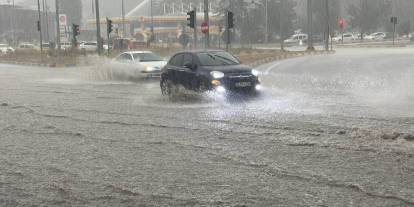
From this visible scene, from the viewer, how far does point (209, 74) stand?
14453 millimetres

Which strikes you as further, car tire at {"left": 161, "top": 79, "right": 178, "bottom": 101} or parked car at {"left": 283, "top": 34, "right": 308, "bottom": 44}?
parked car at {"left": 283, "top": 34, "right": 308, "bottom": 44}

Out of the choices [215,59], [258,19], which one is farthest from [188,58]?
[258,19]

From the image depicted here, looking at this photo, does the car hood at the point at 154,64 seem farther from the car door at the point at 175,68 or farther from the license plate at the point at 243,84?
the license plate at the point at 243,84

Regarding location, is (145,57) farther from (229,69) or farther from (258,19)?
(258,19)

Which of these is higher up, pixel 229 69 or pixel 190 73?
pixel 229 69

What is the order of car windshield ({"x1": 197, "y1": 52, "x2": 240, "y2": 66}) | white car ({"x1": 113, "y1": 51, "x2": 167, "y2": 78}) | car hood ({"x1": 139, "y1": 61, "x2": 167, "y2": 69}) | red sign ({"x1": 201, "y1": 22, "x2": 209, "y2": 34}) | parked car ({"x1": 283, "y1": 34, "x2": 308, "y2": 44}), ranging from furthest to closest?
parked car ({"x1": 283, "y1": 34, "x2": 308, "y2": 44})
red sign ({"x1": 201, "y1": 22, "x2": 209, "y2": 34})
car hood ({"x1": 139, "y1": 61, "x2": 167, "y2": 69})
white car ({"x1": 113, "y1": 51, "x2": 167, "y2": 78})
car windshield ({"x1": 197, "y1": 52, "x2": 240, "y2": 66})

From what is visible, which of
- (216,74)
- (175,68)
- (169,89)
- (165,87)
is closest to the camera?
(216,74)

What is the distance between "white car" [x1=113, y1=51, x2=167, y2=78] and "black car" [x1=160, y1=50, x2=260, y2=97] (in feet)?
21.3

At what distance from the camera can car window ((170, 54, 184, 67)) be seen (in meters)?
16.1

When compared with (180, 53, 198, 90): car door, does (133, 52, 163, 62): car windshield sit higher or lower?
higher

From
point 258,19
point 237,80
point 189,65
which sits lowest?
point 237,80

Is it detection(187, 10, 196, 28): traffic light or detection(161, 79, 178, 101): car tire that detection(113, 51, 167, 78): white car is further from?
detection(161, 79, 178, 101): car tire

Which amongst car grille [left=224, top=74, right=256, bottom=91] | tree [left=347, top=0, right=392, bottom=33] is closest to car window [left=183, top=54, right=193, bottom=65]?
car grille [left=224, top=74, right=256, bottom=91]

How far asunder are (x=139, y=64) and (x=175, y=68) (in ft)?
24.4
